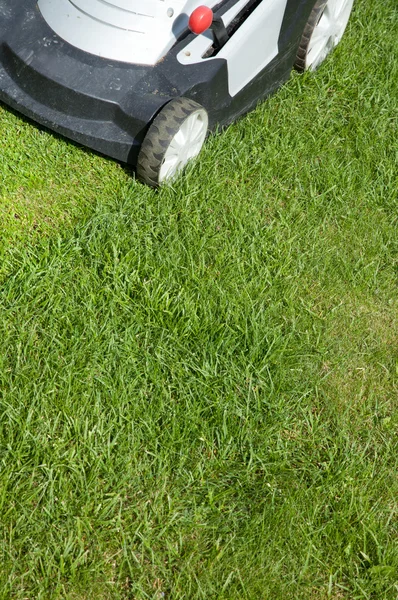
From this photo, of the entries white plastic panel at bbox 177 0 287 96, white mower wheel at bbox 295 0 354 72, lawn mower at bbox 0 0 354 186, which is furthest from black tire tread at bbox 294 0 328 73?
lawn mower at bbox 0 0 354 186

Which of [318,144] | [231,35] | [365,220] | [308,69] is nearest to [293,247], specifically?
[365,220]

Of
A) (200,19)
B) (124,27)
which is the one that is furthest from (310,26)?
(124,27)

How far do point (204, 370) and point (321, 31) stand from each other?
1706 millimetres

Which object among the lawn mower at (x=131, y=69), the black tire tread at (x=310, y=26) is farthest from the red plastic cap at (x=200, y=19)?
the black tire tread at (x=310, y=26)

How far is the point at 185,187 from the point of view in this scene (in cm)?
269

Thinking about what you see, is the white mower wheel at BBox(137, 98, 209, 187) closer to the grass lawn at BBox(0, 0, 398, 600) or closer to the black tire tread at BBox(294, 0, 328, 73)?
the grass lawn at BBox(0, 0, 398, 600)

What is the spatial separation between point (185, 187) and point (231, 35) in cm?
57

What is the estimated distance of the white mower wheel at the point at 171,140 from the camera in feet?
8.19

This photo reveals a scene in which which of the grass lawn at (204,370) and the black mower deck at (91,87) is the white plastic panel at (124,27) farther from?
the grass lawn at (204,370)

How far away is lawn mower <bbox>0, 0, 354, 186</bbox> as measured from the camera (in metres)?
2.56

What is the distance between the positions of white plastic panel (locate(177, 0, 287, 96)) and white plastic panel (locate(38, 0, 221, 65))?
10cm

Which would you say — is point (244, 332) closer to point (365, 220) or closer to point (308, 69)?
point (365, 220)

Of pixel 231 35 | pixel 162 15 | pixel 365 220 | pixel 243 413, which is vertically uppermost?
pixel 162 15

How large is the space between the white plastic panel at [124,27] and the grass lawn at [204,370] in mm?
366
